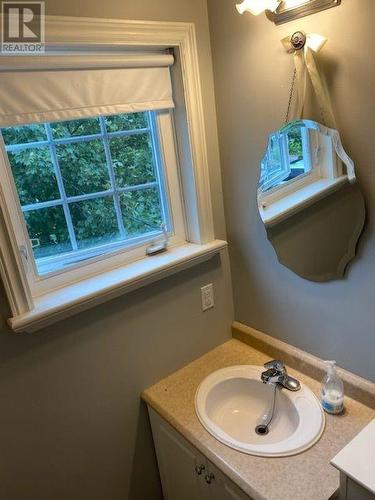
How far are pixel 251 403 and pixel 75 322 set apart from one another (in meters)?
0.78

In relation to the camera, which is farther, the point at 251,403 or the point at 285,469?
A: the point at 251,403

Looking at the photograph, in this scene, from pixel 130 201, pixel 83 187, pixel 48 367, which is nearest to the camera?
pixel 48 367

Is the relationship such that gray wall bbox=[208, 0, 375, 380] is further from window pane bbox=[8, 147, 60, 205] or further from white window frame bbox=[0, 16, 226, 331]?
window pane bbox=[8, 147, 60, 205]

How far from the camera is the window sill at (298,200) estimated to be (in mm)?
1177

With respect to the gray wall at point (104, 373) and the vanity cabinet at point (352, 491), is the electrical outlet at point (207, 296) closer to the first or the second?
the gray wall at point (104, 373)

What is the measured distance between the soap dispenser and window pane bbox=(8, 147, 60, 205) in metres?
1.14

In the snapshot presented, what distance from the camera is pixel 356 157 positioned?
1091 mm

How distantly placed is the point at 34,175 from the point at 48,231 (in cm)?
20

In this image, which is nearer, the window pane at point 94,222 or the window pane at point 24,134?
the window pane at point 24,134

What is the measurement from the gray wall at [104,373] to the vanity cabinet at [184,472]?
71mm

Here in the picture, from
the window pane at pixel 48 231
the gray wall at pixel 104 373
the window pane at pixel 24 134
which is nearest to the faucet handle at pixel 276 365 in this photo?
the gray wall at pixel 104 373

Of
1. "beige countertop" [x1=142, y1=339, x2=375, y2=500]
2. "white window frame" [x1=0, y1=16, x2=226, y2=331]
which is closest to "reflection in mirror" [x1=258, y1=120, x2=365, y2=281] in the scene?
"white window frame" [x1=0, y1=16, x2=226, y2=331]

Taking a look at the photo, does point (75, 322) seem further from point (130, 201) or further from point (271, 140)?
point (271, 140)

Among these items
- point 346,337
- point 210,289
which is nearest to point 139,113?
point 210,289
